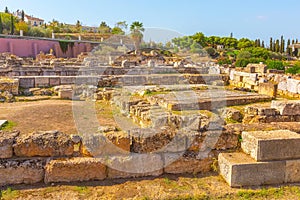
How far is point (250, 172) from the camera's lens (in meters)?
4.36

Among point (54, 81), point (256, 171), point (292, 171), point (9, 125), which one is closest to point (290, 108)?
point (292, 171)

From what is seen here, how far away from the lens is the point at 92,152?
14.8ft

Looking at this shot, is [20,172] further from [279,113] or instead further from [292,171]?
[279,113]

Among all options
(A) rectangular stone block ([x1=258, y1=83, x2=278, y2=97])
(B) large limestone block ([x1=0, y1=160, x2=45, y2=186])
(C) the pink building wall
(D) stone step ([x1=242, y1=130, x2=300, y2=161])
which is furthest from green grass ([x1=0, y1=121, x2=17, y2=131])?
(C) the pink building wall

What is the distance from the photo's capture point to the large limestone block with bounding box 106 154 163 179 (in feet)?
14.6

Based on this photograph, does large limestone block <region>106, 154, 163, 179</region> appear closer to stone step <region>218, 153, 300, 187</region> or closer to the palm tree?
stone step <region>218, 153, 300, 187</region>

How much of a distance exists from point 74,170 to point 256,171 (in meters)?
2.79

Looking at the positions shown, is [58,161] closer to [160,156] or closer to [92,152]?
[92,152]

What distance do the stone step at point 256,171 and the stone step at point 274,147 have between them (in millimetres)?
81

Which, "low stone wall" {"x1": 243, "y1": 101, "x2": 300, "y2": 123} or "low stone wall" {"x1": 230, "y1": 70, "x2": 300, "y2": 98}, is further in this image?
"low stone wall" {"x1": 230, "y1": 70, "x2": 300, "y2": 98}

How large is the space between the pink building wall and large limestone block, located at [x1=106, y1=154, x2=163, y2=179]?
40.5m

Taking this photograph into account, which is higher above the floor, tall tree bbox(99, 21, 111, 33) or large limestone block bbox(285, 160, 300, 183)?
tall tree bbox(99, 21, 111, 33)

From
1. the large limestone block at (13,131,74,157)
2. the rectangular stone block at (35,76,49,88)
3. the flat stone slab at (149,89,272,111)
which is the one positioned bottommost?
the large limestone block at (13,131,74,157)

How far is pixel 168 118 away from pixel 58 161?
9.57 feet
